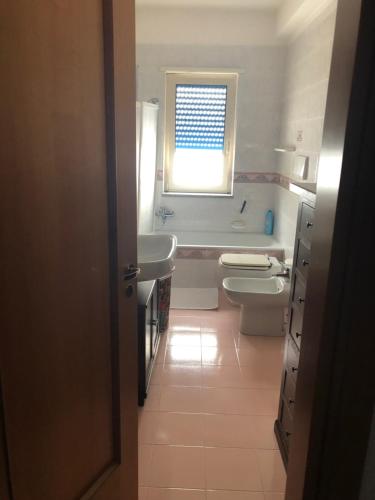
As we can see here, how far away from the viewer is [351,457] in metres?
1.05

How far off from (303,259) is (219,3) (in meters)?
3.11

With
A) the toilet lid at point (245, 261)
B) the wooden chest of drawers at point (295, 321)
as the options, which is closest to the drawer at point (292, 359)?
the wooden chest of drawers at point (295, 321)

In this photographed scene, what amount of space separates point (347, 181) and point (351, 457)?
726mm

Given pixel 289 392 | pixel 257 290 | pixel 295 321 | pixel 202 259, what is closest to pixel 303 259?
pixel 295 321

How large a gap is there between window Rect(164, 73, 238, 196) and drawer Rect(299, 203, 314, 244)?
9.08ft

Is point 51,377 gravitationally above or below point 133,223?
below

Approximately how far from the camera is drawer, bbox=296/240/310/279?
1.69 m

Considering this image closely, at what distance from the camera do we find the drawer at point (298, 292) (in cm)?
173

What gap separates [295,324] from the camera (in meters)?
1.83

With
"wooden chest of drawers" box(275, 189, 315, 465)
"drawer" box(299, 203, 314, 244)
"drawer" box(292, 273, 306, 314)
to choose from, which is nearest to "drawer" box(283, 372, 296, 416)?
"wooden chest of drawers" box(275, 189, 315, 465)

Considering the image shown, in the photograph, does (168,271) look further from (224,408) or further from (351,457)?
(351,457)

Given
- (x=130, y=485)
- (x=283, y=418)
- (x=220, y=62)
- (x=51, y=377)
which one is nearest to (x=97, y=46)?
(x=51, y=377)

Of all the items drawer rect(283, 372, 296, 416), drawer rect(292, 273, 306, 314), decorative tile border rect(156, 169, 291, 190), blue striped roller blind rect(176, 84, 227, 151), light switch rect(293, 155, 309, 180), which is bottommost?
drawer rect(283, 372, 296, 416)

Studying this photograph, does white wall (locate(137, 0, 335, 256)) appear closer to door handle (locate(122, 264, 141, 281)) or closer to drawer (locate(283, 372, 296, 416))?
drawer (locate(283, 372, 296, 416))
